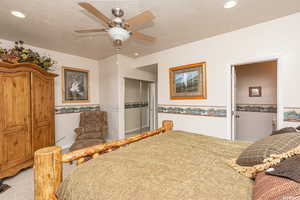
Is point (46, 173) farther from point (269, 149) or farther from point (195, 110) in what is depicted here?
point (195, 110)

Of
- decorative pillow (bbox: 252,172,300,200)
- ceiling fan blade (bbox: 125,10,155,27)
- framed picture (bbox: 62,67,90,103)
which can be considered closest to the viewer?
decorative pillow (bbox: 252,172,300,200)

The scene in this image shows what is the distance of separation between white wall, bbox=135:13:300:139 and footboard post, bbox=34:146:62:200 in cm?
261

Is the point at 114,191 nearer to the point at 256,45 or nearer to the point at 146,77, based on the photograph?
the point at 256,45

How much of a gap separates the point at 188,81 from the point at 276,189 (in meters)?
2.60

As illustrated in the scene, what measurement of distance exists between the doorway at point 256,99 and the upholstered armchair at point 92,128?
337 cm

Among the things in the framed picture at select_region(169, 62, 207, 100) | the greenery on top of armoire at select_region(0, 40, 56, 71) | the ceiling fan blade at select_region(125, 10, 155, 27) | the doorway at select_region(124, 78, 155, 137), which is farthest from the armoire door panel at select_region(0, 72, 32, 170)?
the framed picture at select_region(169, 62, 207, 100)

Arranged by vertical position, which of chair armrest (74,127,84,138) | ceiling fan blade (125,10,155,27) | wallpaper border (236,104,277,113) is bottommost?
chair armrest (74,127,84,138)

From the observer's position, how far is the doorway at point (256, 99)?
10.6ft

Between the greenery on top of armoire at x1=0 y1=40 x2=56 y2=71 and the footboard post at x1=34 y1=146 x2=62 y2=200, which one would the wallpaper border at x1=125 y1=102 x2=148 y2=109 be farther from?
the footboard post at x1=34 y1=146 x2=62 y2=200

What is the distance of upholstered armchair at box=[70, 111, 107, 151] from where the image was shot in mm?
3074

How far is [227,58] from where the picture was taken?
2.50 meters

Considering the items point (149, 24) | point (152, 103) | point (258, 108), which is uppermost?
point (149, 24)

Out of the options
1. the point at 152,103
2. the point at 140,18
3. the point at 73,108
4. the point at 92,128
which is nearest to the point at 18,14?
the point at 140,18

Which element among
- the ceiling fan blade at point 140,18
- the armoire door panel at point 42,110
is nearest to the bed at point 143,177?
the ceiling fan blade at point 140,18
